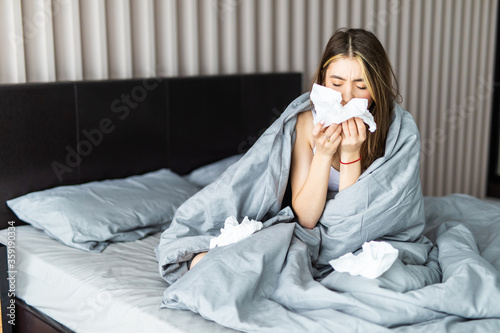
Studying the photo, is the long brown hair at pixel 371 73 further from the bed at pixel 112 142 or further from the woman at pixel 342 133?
the bed at pixel 112 142

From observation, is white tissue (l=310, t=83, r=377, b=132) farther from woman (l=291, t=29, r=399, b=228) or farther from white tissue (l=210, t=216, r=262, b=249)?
white tissue (l=210, t=216, r=262, b=249)

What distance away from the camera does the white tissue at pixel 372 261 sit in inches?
52.9

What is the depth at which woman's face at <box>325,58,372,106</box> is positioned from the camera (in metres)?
1.63

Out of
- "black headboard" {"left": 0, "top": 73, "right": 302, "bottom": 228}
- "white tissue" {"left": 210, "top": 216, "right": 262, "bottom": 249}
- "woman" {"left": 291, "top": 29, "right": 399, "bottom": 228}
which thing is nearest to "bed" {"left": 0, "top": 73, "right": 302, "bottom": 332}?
"black headboard" {"left": 0, "top": 73, "right": 302, "bottom": 228}

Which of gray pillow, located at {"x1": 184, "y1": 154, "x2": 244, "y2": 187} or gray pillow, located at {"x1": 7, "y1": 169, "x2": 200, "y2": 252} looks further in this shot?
gray pillow, located at {"x1": 184, "y1": 154, "x2": 244, "y2": 187}

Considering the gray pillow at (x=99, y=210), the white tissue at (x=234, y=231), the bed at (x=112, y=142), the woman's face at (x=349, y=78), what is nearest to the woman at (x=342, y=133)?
the woman's face at (x=349, y=78)

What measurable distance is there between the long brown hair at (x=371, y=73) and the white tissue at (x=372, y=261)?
394 millimetres

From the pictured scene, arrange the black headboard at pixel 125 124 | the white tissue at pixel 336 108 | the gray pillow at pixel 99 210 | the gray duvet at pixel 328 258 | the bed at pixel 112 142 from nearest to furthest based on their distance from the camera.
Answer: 1. the gray duvet at pixel 328 258
2. the white tissue at pixel 336 108
3. the bed at pixel 112 142
4. the gray pillow at pixel 99 210
5. the black headboard at pixel 125 124

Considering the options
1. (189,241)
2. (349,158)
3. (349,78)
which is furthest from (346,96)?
(189,241)

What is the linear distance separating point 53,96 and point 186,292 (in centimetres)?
109

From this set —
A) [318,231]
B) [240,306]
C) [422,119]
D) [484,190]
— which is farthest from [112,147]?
[484,190]

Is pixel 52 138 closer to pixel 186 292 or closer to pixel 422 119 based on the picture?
pixel 186 292

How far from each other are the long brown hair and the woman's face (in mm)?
13

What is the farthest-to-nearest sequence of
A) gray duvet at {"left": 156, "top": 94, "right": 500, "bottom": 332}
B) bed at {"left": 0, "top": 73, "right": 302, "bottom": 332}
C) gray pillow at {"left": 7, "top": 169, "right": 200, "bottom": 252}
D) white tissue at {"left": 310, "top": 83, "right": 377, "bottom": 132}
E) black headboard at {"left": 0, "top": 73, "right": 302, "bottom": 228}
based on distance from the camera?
black headboard at {"left": 0, "top": 73, "right": 302, "bottom": 228} → gray pillow at {"left": 7, "top": 169, "right": 200, "bottom": 252} → bed at {"left": 0, "top": 73, "right": 302, "bottom": 332} → white tissue at {"left": 310, "top": 83, "right": 377, "bottom": 132} → gray duvet at {"left": 156, "top": 94, "right": 500, "bottom": 332}
